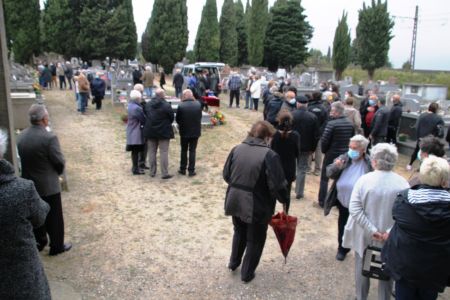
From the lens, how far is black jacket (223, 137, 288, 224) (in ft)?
14.4

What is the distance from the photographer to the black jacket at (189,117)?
331 inches

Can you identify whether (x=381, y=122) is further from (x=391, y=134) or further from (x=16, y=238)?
(x=16, y=238)

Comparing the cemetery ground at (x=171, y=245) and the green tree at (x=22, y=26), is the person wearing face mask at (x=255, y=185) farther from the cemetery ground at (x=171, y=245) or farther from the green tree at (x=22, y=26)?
the green tree at (x=22, y=26)

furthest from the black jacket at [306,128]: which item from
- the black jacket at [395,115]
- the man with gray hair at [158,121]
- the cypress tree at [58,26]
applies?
the cypress tree at [58,26]

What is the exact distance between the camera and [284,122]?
20.7ft

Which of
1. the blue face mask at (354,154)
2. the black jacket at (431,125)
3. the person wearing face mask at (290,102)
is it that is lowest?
the black jacket at (431,125)

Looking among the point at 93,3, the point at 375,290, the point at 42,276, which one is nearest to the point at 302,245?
the point at 375,290

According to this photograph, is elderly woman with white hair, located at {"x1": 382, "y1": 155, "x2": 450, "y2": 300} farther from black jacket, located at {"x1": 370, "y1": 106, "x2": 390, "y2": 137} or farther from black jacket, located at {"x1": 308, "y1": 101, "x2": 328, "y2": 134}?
black jacket, located at {"x1": 370, "y1": 106, "x2": 390, "y2": 137}

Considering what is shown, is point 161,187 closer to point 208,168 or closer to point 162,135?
point 162,135

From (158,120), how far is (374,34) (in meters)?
37.7

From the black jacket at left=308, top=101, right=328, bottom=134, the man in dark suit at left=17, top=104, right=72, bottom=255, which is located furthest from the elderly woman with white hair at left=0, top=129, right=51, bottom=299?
the black jacket at left=308, top=101, right=328, bottom=134

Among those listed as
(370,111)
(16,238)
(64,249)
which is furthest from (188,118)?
(16,238)

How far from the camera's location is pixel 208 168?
31.5 feet

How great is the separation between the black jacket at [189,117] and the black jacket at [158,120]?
30 cm
